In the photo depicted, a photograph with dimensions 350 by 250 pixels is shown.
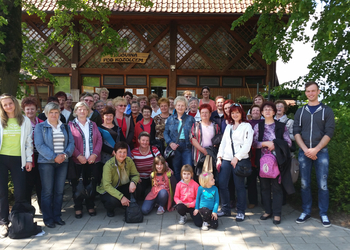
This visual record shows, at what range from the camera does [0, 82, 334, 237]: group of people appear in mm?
4441

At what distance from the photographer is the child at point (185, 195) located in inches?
182

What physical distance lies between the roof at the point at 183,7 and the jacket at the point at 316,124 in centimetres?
776

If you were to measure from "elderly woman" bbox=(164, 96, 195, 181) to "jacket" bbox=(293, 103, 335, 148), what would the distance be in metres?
1.88

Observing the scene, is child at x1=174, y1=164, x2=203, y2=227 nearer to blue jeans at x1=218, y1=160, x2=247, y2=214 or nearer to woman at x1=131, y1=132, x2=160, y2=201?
blue jeans at x1=218, y1=160, x2=247, y2=214

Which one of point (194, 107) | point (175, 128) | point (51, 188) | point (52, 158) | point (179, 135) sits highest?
point (194, 107)

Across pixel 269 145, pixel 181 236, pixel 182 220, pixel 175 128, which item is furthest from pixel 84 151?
pixel 269 145

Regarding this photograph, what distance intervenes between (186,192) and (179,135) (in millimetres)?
1103

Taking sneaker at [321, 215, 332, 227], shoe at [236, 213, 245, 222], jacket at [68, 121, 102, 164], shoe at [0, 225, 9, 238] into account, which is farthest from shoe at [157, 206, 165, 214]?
sneaker at [321, 215, 332, 227]

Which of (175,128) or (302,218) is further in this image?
(175,128)

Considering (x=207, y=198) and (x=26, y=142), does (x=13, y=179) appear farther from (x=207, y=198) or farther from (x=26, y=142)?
(x=207, y=198)

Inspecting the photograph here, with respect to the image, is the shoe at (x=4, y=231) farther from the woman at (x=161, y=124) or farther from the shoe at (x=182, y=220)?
the woman at (x=161, y=124)

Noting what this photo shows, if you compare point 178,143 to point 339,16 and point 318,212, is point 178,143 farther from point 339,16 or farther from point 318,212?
point 339,16

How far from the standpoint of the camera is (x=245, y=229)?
4410mm

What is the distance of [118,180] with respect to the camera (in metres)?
5.10
